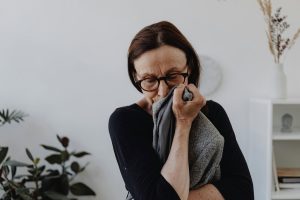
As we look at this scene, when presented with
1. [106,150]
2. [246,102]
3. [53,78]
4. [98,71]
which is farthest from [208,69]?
[53,78]

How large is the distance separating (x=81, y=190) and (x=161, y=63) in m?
1.78

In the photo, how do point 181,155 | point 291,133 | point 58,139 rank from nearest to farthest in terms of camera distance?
point 181,155 → point 291,133 → point 58,139

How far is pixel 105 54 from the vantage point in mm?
2414

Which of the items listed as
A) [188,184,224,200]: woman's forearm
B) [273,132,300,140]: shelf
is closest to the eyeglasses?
[188,184,224,200]: woman's forearm

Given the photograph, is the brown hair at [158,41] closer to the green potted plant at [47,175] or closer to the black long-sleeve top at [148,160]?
the black long-sleeve top at [148,160]

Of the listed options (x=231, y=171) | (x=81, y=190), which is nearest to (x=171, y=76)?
(x=231, y=171)

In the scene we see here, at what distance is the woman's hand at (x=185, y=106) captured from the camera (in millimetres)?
830

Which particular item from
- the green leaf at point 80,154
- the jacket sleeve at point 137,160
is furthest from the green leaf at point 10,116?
the jacket sleeve at point 137,160

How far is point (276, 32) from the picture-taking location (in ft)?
7.66

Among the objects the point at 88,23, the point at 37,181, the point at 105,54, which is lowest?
the point at 37,181

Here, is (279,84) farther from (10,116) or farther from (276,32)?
(10,116)

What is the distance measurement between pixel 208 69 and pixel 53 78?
3.75ft

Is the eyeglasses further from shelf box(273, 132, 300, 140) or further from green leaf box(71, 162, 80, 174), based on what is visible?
green leaf box(71, 162, 80, 174)

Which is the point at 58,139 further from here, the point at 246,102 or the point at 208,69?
the point at 246,102
